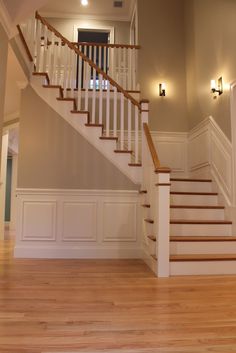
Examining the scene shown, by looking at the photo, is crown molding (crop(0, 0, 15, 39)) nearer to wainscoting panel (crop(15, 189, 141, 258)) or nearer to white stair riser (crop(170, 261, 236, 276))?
wainscoting panel (crop(15, 189, 141, 258))

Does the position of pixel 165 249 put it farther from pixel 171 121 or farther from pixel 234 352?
pixel 171 121

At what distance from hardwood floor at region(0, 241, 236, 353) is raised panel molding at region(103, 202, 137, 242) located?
0.86 meters

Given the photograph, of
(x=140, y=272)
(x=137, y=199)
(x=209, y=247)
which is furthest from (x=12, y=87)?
(x=209, y=247)

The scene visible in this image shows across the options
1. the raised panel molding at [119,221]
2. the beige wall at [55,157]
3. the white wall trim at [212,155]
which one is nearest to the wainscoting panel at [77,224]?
the raised panel molding at [119,221]

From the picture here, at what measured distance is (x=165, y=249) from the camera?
10.0 ft

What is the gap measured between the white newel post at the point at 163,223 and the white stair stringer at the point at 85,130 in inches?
44.8

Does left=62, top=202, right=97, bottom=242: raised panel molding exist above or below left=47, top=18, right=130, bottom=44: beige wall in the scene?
below

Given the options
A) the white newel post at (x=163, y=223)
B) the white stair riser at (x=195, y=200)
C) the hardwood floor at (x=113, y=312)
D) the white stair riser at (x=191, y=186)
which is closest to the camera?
the hardwood floor at (x=113, y=312)

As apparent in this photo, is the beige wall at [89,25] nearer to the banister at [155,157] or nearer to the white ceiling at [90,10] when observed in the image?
the white ceiling at [90,10]

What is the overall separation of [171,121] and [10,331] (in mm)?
4670

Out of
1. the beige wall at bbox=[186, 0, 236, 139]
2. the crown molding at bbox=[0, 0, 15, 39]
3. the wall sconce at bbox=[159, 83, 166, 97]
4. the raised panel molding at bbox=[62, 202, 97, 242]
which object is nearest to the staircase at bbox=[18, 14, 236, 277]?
the crown molding at bbox=[0, 0, 15, 39]

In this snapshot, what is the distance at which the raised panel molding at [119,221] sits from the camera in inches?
163

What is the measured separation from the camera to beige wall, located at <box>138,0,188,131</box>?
562cm

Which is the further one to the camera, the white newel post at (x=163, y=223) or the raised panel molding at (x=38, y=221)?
the raised panel molding at (x=38, y=221)
